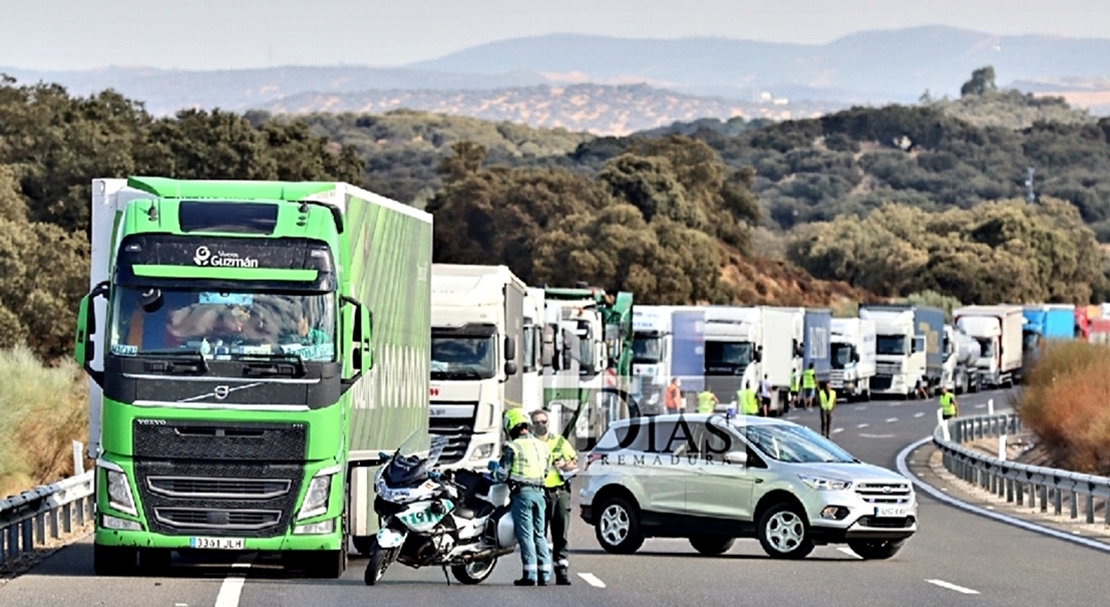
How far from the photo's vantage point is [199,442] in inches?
678

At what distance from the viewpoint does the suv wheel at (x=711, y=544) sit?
22.7m

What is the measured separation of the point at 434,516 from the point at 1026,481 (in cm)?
1550

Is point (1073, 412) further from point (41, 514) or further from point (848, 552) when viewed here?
point (41, 514)

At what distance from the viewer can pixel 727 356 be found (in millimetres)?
56312

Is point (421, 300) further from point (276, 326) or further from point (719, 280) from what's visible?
point (719, 280)

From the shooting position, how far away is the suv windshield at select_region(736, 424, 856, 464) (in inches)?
862

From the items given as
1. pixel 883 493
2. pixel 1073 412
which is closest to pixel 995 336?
pixel 1073 412

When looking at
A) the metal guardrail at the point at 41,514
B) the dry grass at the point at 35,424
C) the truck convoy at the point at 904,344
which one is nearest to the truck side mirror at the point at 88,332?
the metal guardrail at the point at 41,514

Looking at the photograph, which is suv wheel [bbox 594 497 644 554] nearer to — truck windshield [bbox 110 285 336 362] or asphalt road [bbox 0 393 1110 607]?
asphalt road [bbox 0 393 1110 607]

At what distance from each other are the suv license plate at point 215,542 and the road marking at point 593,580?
3134mm

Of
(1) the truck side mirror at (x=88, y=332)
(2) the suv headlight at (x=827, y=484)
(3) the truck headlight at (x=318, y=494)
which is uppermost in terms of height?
(1) the truck side mirror at (x=88, y=332)

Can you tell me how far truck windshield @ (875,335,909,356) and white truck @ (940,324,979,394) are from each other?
375 cm

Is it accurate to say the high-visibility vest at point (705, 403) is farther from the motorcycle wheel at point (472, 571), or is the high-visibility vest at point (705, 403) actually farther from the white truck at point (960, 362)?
the white truck at point (960, 362)

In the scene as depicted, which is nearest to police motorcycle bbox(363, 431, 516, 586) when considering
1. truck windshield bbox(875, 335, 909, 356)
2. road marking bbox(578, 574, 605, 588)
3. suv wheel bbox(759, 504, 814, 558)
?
road marking bbox(578, 574, 605, 588)
